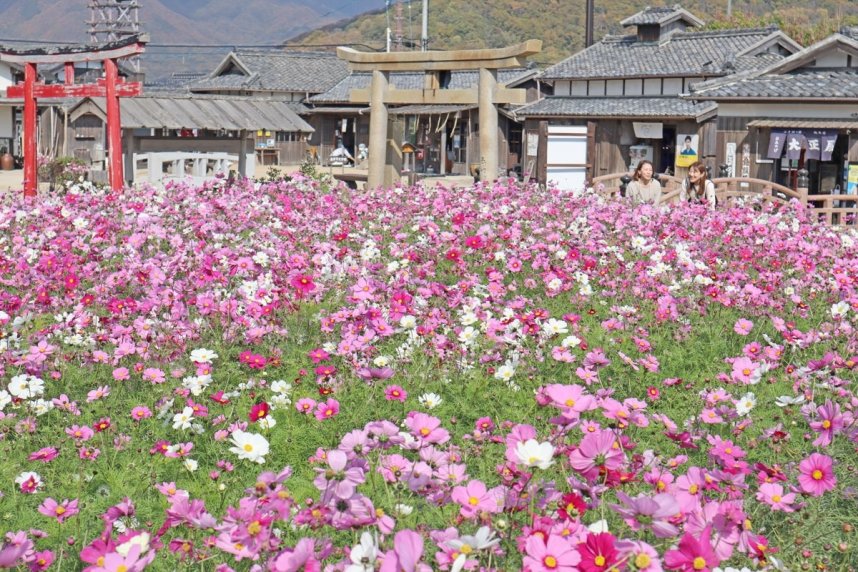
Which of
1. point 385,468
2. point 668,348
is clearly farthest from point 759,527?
point 668,348

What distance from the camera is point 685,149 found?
1059 inches

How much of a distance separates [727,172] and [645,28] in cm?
860

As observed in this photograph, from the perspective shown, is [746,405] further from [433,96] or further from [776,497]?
[433,96]

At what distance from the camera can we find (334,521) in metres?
2.41

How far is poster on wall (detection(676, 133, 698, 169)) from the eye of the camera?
26688 millimetres

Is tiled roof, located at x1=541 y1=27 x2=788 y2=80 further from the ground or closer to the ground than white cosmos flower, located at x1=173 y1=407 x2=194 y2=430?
further from the ground

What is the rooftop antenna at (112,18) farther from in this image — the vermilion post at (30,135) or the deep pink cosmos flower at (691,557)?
the deep pink cosmos flower at (691,557)

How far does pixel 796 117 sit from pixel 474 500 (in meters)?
20.7

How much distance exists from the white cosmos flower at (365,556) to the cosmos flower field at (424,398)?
0.01m

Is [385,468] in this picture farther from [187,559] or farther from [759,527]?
[759,527]

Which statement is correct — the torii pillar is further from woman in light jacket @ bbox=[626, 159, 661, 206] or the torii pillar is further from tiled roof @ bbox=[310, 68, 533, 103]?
tiled roof @ bbox=[310, 68, 533, 103]

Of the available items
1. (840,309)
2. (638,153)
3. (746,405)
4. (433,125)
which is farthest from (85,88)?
(433,125)

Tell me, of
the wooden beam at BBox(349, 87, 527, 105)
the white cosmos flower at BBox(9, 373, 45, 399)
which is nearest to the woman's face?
the wooden beam at BBox(349, 87, 527, 105)

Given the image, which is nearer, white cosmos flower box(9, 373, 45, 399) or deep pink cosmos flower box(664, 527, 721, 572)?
deep pink cosmos flower box(664, 527, 721, 572)
